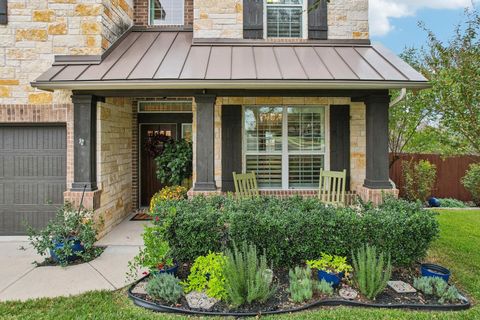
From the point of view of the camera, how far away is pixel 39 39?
18.2 ft

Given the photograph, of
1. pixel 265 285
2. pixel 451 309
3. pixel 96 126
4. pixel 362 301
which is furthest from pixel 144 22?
pixel 451 309

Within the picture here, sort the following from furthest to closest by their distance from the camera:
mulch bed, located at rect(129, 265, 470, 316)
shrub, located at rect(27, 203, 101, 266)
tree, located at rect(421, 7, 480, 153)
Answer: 1. shrub, located at rect(27, 203, 101, 266)
2. tree, located at rect(421, 7, 480, 153)
3. mulch bed, located at rect(129, 265, 470, 316)

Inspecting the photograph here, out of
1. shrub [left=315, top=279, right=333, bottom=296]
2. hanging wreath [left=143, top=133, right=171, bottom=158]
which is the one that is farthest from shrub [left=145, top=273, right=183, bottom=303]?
hanging wreath [left=143, top=133, right=171, bottom=158]

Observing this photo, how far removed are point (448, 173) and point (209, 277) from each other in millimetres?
9738

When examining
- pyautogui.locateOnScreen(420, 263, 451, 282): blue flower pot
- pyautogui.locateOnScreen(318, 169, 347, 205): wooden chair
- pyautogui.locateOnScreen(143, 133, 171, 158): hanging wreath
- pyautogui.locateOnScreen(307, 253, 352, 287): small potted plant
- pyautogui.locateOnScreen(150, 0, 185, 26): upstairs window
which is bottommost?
pyautogui.locateOnScreen(420, 263, 451, 282): blue flower pot

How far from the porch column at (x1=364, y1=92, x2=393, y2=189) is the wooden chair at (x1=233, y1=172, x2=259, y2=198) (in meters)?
2.17

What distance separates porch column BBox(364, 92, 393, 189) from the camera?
17.6 feet

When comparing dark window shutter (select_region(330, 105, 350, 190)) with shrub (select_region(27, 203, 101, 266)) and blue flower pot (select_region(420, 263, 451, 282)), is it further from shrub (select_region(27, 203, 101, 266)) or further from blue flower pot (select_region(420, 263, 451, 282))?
shrub (select_region(27, 203, 101, 266))

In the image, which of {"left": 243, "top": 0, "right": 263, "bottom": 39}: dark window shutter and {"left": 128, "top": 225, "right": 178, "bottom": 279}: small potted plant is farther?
{"left": 243, "top": 0, "right": 263, "bottom": 39}: dark window shutter

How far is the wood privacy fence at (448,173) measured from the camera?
9945 mm

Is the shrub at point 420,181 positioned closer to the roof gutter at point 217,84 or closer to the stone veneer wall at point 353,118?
the stone veneer wall at point 353,118

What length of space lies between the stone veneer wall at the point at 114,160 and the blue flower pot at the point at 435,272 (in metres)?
5.20

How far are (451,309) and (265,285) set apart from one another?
207 cm

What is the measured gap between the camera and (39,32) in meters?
5.54
